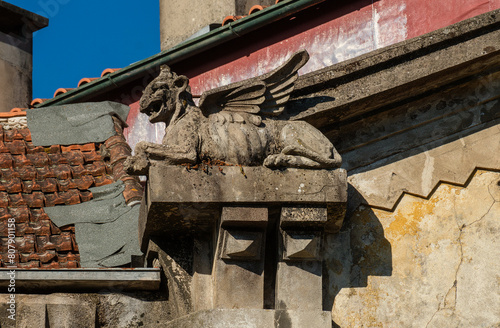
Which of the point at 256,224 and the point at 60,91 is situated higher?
the point at 60,91

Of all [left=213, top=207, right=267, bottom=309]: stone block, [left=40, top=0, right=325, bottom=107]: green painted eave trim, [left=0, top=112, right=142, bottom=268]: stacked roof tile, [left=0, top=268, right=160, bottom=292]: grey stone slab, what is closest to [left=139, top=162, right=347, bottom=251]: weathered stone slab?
[left=213, top=207, right=267, bottom=309]: stone block

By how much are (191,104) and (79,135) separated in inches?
131

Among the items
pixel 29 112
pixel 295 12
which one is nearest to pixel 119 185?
pixel 29 112

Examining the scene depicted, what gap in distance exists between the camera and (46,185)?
8.98 m

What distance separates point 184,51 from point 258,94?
6.77 m

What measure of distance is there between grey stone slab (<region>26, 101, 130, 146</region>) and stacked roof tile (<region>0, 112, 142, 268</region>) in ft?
0.33

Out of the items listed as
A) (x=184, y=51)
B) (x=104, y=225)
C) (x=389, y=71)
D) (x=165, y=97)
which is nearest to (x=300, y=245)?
(x=165, y=97)

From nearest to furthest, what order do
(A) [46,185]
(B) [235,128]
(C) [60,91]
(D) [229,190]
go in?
(D) [229,190] → (B) [235,128] → (A) [46,185] → (C) [60,91]

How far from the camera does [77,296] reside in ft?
22.0

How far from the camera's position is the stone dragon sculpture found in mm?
6523

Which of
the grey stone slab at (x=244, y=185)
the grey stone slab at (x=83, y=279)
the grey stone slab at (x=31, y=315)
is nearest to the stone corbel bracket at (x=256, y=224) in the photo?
the grey stone slab at (x=244, y=185)

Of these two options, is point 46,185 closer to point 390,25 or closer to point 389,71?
point 389,71

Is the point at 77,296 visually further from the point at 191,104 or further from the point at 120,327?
the point at 191,104

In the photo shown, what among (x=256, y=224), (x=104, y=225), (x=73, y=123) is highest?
(x=73, y=123)
